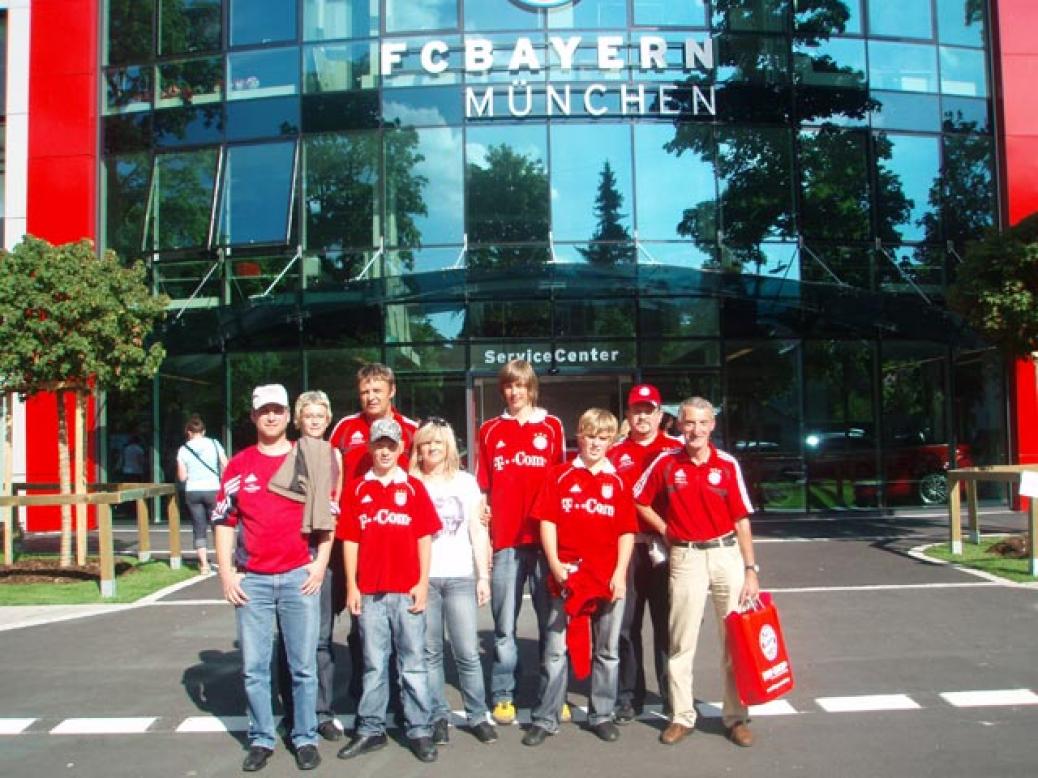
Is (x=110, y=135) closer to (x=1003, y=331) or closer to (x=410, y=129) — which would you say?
(x=410, y=129)

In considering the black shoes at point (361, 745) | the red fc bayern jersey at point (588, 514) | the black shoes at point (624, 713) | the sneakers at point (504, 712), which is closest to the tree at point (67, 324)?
the black shoes at point (361, 745)

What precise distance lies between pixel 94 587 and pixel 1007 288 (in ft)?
34.5

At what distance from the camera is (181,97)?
1738cm

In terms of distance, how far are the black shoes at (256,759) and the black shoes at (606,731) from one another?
173 centimetres

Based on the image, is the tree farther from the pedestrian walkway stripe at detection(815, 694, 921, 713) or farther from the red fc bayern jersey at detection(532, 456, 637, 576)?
the pedestrian walkway stripe at detection(815, 694, 921, 713)

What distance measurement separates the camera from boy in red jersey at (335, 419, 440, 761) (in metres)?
5.17

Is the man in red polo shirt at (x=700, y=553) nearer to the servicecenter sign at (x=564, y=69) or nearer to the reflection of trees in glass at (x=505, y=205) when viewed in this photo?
the reflection of trees in glass at (x=505, y=205)

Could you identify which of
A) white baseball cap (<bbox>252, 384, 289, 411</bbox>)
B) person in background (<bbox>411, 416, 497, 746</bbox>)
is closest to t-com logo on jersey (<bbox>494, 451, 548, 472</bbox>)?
person in background (<bbox>411, 416, 497, 746</bbox>)

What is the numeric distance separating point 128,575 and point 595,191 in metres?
9.54

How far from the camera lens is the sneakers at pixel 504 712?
5.62m

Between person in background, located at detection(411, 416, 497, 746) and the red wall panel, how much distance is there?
14.0 metres

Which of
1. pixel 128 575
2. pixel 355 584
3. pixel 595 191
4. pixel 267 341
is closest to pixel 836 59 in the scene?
pixel 595 191

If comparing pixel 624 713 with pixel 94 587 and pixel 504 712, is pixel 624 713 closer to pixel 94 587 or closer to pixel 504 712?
pixel 504 712

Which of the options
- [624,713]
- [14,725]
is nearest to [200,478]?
[14,725]
